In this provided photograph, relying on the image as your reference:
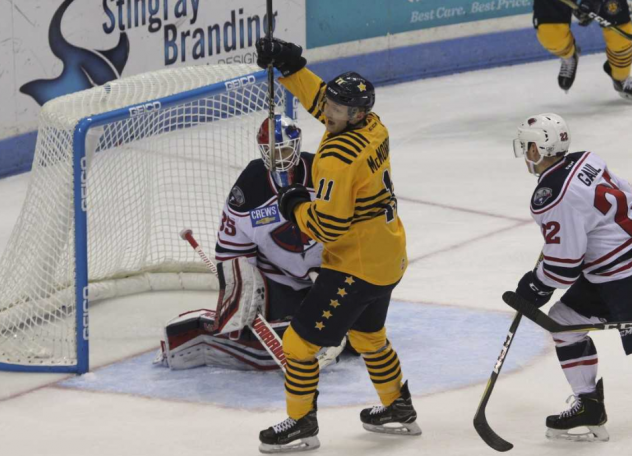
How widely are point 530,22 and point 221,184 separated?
5.07 meters

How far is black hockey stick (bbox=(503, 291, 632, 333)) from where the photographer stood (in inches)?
150

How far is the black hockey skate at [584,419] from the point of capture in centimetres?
396

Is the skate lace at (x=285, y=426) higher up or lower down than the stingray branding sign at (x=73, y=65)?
higher up

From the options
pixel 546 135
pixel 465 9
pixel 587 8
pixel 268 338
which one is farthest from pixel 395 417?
pixel 465 9

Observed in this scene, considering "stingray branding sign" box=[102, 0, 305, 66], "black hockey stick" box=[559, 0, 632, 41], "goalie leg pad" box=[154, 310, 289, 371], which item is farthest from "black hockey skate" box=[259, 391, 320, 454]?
"black hockey stick" box=[559, 0, 632, 41]

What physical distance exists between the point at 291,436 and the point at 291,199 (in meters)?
0.72

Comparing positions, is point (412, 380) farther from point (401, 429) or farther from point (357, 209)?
point (357, 209)

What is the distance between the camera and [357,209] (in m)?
3.73

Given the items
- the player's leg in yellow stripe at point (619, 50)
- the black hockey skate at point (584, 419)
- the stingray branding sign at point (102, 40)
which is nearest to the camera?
the black hockey skate at point (584, 419)

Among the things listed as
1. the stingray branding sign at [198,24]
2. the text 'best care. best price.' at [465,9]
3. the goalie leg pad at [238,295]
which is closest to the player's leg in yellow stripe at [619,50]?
the text 'best care. best price.' at [465,9]

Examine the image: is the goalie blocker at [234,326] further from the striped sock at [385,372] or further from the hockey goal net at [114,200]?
the striped sock at [385,372]

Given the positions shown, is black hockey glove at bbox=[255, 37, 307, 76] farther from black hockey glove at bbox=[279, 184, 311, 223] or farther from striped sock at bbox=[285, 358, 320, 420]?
striped sock at bbox=[285, 358, 320, 420]

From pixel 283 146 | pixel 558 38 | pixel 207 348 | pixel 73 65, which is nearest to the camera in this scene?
pixel 283 146

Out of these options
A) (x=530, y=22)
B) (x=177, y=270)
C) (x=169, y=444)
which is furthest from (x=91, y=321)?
(x=530, y=22)
